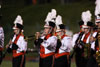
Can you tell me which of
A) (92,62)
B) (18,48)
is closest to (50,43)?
(18,48)

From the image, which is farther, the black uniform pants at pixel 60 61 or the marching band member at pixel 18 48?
the marching band member at pixel 18 48

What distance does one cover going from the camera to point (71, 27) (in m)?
27.8

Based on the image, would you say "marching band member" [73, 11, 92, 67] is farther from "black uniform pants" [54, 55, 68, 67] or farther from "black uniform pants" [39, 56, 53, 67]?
"black uniform pants" [39, 56, 53, 67]

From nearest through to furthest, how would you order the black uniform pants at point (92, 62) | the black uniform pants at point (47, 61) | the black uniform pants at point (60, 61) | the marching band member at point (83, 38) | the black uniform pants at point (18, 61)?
1. the black uniform pants at point (92, 62)
2. the black uniform pants at point (47, 61)
3. the black uniform pants at point (60, 61)
4. the marching band member at point (83, 38)
5. the black uniform pants at point (18, 61)

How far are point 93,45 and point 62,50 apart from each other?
164cm

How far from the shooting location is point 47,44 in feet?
36.0

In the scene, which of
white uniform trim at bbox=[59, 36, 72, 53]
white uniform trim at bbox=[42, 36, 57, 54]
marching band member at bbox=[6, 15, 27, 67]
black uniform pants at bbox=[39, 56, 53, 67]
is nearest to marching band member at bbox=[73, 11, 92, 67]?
white uniform trim at bbox=[59, 36, 72, 53]

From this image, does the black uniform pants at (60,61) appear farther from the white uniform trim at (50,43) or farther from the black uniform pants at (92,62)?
the black uniform pants at (92,62)

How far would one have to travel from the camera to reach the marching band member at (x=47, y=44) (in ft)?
36.0

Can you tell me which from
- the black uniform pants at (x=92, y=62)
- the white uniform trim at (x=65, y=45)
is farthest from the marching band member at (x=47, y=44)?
the black uniform pants at (x=92, y=62)

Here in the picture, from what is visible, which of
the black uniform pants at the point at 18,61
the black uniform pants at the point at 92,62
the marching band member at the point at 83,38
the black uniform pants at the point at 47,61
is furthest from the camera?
the black uniform pants at the point at 18,61

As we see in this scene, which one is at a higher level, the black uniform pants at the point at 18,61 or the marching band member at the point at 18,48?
the marching band member at the point at 18,48

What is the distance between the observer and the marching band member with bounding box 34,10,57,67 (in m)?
11.0

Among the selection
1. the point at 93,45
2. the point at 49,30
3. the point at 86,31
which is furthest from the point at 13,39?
the point at 93,45
